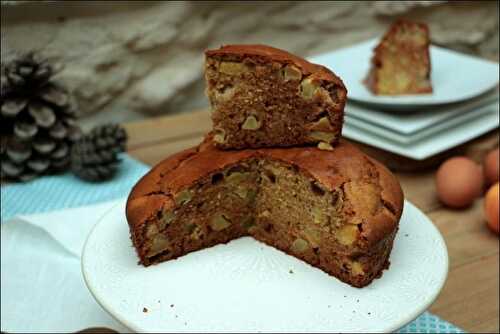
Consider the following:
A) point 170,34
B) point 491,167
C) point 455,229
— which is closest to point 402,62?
point 491,167

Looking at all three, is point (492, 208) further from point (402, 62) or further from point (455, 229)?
point (402, 62)

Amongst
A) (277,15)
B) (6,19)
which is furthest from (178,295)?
(277,15)

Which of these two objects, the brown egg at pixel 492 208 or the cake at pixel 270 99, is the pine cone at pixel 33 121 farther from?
the brown egg at pixel 492 208

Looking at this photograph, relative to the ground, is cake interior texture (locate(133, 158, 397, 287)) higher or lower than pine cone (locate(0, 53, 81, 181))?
higher

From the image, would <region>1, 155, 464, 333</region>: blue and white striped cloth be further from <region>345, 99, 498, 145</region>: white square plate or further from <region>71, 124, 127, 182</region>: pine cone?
<region>345, 99, 498, 145</region>: white square plate

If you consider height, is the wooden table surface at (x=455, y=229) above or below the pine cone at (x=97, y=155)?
below

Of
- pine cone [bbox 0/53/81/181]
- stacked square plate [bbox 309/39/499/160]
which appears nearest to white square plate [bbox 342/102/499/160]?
stacked square plate [bbox 309/39/499/160]

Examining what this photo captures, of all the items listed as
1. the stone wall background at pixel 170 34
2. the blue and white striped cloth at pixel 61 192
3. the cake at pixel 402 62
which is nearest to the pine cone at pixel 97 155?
the blue and white striped cloth at pixel 61 192
